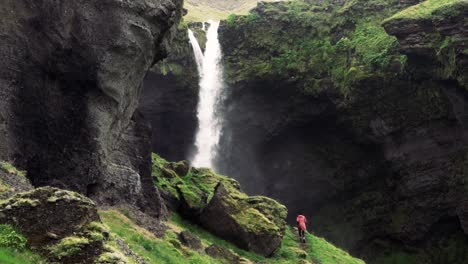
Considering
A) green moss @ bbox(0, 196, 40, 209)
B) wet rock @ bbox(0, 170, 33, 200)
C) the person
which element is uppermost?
the person

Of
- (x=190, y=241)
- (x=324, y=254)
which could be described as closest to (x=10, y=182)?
(x=190, y=241)

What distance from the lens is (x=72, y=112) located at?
27906mm

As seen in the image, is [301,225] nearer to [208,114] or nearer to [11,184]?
[11,184]

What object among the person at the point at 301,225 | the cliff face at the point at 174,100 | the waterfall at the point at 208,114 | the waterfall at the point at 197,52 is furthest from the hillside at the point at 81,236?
the waterfall at the point at 197,52

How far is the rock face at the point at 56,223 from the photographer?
498 inches

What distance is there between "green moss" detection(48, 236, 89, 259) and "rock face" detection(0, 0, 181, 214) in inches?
507

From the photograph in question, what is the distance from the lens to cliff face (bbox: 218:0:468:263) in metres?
51.2

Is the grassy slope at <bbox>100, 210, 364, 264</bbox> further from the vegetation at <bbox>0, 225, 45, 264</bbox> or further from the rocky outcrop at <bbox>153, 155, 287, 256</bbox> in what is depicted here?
the vegetation at <bbox>0, 225, 45, 264</bbox>

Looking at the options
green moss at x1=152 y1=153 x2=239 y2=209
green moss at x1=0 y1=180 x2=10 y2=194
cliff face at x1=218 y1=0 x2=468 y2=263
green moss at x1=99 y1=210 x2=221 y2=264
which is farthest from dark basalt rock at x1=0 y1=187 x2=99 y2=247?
cliff face at x1=218 y1=0 x2=468 y2=263

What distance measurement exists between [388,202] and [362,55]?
60.9 feet

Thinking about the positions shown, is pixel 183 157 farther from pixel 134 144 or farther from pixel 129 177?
pixel 129 177

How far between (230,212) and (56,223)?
2102cm

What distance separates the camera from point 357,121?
57.9m

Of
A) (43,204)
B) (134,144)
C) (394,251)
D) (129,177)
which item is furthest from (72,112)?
(394,251)
